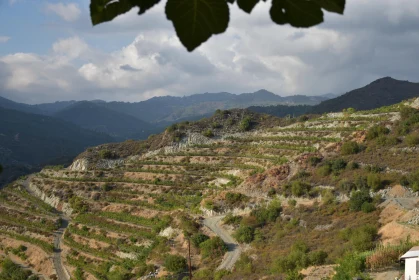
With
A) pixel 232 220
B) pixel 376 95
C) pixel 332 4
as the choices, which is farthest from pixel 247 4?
pixel 376 95

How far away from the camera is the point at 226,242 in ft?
88.6

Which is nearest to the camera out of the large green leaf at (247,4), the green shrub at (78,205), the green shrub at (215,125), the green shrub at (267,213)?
the large green leaf at (247,4)

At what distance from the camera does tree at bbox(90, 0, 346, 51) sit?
1362 millimetres

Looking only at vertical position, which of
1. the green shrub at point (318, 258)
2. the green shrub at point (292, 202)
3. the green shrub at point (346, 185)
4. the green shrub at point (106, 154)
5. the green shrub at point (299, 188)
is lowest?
the green shrub at point (318, 258)

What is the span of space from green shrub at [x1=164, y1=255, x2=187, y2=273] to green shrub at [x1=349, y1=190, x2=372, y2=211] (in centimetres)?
1119

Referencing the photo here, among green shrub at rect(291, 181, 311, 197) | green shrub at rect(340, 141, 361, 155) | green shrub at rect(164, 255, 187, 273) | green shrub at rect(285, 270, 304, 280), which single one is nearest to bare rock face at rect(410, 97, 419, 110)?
green shrub at rect(340, 141, 361, 155)

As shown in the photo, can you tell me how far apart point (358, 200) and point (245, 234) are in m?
7.57

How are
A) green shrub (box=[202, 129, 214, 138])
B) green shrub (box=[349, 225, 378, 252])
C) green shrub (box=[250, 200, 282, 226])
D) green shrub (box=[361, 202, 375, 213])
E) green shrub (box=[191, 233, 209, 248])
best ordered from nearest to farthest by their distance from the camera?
green shrub (box=[349, 225, 378, 252]) < green shrub (box=[361, 202, 375, 213]) < green shrub (box=[191, 233, 209, 248]) < green shrub (box=[250, 200, 282, 226]) < green shrub (box=[202, 129, 214, 138])

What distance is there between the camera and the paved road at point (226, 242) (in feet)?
80.0

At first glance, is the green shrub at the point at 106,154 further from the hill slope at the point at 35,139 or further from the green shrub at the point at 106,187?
the hill slope at the point at 35,139

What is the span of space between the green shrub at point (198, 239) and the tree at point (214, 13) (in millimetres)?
27125

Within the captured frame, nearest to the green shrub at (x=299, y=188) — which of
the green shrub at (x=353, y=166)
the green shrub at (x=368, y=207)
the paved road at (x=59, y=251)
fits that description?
the green shrub at (x=353, y=166)

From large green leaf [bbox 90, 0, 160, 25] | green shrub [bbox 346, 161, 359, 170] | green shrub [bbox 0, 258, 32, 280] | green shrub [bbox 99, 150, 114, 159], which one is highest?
large green leaf [bbox 90, 0, 160, 25]

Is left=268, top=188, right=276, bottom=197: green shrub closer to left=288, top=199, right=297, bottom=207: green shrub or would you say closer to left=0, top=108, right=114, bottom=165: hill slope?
left=288, top=199, right=297, bottom=207: green shrub
